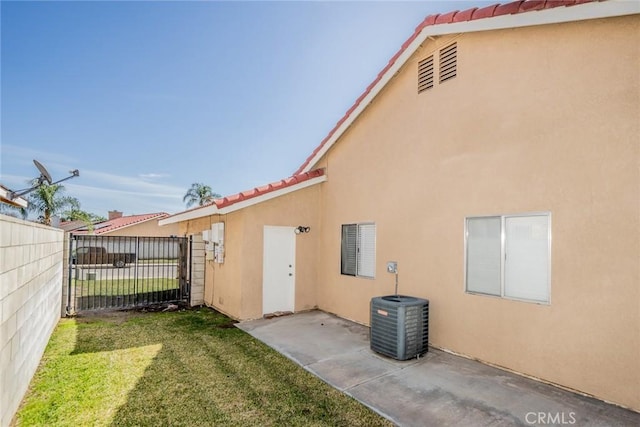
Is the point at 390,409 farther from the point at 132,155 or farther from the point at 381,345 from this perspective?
the point at 132,155

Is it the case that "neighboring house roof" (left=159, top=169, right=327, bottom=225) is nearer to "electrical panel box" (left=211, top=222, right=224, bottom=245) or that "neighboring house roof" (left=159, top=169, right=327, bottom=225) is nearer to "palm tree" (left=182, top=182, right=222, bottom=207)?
"electrical panel box" (left=211, top=222, right=224, bottom=245)

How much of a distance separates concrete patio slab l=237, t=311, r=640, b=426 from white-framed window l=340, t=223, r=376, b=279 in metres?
2.14

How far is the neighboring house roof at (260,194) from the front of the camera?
8.37 meters

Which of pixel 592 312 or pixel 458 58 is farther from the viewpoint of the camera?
pixel 458 58

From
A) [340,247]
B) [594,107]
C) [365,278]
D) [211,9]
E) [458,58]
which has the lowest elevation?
[365,278]

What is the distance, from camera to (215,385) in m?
4.96

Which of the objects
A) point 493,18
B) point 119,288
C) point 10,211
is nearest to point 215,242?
point 119,288

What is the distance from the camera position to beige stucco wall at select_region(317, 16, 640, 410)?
432 centimetres

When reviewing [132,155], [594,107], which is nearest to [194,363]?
[594,107]

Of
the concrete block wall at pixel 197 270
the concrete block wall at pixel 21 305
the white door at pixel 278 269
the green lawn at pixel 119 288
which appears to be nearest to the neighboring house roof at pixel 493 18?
the white door at pixel 278 269

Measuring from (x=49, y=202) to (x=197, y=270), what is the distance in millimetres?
22503

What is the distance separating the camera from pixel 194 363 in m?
5.84

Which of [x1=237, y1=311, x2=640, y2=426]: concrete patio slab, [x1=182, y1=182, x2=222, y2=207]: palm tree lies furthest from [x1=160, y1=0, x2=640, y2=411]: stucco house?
[x1=182, y1=182, x2=222, y2=207]: palm tree

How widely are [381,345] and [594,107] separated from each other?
17.8ft
